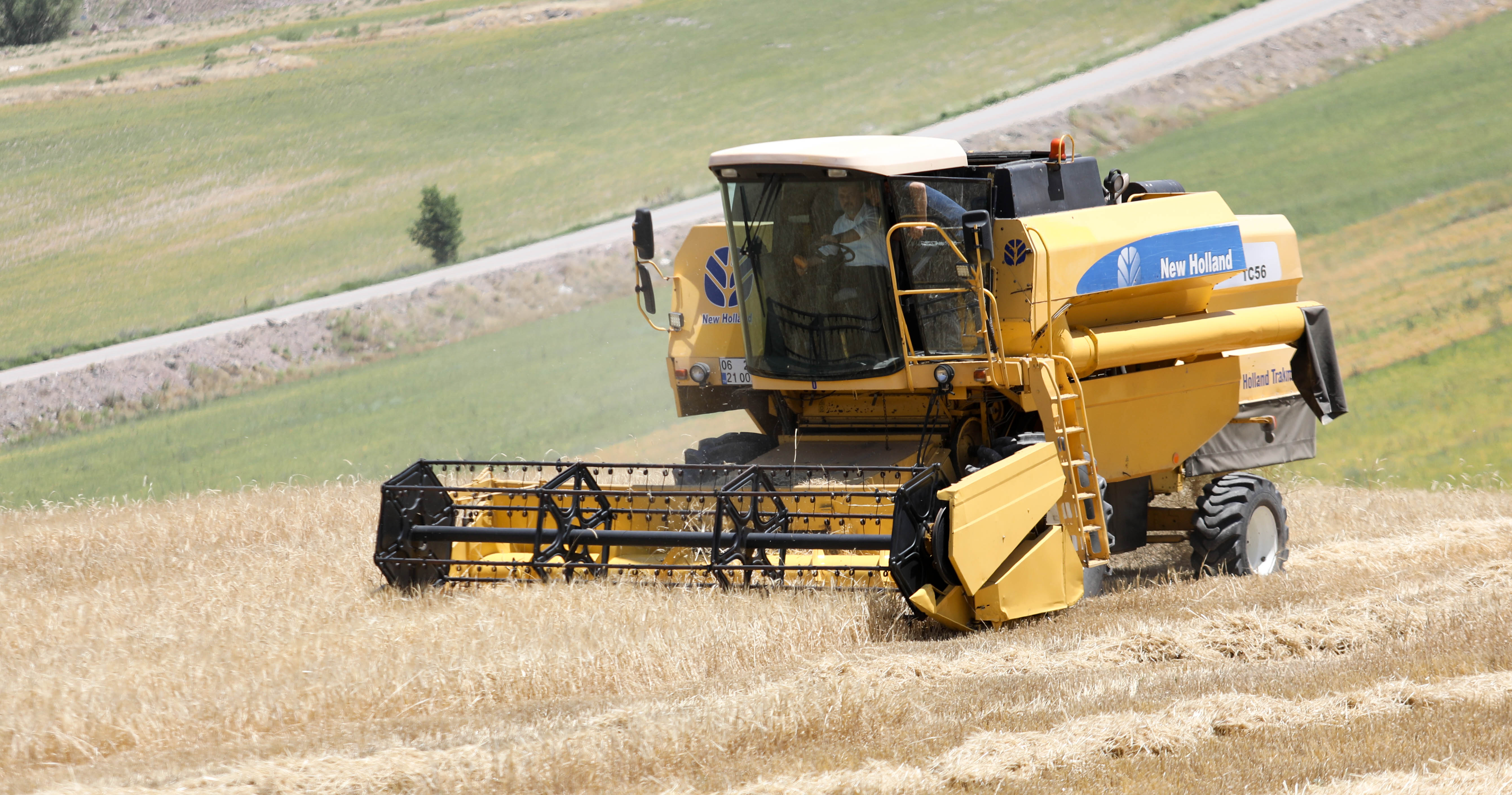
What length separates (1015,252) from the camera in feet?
25.0

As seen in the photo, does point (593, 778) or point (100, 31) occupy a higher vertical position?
point (100, 31)

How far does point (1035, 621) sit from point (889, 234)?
2.20m

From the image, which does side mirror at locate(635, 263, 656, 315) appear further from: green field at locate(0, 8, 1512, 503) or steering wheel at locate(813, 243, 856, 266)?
green field at locate(0, 8, 1512, 503)

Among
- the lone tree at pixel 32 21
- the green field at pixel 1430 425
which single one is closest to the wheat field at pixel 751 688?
the green field at pixel 1430 425

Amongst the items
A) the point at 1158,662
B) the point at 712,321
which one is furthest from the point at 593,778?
the point at 712,321

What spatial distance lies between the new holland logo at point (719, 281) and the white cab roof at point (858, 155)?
1246 mm

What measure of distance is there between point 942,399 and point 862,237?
113 centimetres

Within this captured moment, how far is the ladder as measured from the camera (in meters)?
7.30

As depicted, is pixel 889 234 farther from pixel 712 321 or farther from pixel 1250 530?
pixel 1250 530

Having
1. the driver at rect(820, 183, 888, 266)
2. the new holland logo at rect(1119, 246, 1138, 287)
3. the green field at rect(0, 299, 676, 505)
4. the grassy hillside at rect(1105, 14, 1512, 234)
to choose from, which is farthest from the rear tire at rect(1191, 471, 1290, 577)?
the grassy hillside at rect(1105, 14, 1512, 234)

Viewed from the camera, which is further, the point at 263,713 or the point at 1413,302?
the point at 1413,302

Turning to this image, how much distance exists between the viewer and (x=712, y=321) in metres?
9.16

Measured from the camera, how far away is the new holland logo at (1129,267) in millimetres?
7879

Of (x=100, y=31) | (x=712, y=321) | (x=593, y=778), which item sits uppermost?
(x=100, y=31)
